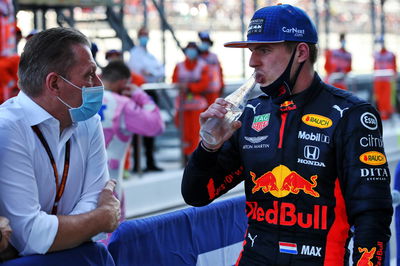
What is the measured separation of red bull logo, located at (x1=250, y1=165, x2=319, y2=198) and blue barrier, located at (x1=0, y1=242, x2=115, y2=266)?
57 centimetres

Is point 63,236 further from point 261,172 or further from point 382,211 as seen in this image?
point 382,211

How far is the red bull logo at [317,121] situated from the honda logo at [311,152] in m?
0.07

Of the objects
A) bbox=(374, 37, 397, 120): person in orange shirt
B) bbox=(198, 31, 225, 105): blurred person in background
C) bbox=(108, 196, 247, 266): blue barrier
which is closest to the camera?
bbox=(108, 196, 247, 266): blue barrier

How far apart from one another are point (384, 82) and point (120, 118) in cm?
1193

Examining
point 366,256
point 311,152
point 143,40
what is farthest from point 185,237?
point 143,40

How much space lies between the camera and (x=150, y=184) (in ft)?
25.4

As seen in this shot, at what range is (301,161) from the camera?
7.13 feet

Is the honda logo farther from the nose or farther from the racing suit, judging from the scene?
the nose

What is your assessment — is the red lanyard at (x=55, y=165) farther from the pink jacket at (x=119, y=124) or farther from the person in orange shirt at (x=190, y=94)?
the person in orange shirt at (x=190, y=94)

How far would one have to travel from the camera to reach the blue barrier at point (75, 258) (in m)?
2.06

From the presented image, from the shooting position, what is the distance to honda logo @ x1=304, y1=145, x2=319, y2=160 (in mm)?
2145

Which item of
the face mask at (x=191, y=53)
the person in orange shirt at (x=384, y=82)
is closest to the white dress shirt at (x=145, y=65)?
the face mask at (x=191, y=53)

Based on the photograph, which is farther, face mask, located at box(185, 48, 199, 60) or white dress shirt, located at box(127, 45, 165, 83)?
face mask, located at box(185, 48, 199, 60)

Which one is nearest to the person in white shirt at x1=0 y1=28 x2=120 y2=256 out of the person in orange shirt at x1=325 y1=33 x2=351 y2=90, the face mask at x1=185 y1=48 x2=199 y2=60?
the face mask at x1=185 y1=48 x2=199 y2=60
